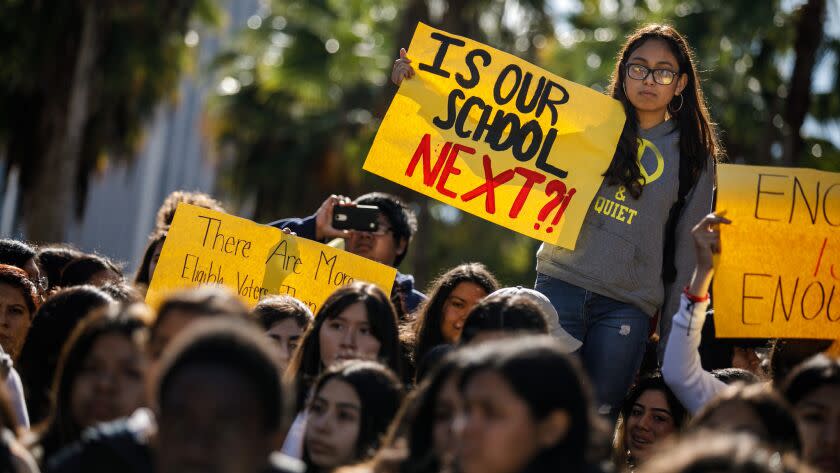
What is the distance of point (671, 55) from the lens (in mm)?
5746

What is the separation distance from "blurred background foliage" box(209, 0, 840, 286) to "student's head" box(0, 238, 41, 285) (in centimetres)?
999

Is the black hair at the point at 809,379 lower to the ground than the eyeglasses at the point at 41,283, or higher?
higher

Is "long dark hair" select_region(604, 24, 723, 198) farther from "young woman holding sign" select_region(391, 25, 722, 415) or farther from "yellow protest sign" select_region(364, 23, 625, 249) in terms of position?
"yellow protest sign" select_region(364, 23, 625, 249)

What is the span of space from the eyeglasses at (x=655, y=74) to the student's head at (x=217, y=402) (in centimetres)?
275

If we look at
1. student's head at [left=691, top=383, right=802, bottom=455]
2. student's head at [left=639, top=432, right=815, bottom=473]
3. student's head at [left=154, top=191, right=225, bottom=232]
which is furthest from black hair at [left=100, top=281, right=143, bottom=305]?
student's head at [left=639, top=432, right=815, bottom=473]

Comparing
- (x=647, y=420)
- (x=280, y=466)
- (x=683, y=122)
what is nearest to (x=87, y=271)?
(x=647, y=420)

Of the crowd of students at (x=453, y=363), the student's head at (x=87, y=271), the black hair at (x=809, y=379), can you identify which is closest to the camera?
the crowd of students at (x=453, y=363)

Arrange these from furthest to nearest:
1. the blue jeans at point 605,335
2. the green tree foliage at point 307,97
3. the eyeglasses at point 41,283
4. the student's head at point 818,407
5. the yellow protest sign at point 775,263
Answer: the green tree foliage at point 307,97 → the eyeglasses at point 41,283 → the yellow protest sign at point 775,263 → the blue jeans at point 605,335 → the student's head at point 818,407

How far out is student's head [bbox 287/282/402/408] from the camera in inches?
223

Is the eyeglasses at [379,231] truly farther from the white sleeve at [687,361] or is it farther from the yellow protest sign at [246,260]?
the white sleeve at [687,361]

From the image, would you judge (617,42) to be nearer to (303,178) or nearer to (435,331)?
(303,178)

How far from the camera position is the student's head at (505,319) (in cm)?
495

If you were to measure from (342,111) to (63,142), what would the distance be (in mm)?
8687

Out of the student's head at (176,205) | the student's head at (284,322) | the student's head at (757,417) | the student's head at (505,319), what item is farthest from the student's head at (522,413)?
the student's head at (176,205)
